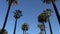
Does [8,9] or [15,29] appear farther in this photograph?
[15,29]

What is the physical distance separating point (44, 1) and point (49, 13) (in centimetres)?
1475

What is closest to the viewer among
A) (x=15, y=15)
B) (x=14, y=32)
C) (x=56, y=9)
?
(x=56, y=9)

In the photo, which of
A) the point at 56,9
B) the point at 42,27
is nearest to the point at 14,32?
the point at 42,27

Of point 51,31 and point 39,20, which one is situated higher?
point 39,20

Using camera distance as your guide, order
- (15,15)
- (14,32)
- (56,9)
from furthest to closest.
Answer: (15,15) → (14,32) → (56,9)

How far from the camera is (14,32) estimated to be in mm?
60438

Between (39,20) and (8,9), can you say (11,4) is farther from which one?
(39,20)

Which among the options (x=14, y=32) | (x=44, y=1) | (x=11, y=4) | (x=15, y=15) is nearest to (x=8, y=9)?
(x=11, y=4)

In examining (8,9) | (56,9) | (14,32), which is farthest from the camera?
(14,32)

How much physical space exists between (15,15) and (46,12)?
11249 millimetres

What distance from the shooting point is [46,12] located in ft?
206

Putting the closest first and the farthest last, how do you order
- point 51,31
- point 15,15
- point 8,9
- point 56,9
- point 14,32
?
point 56,9, point 8,9, point 51,31, point 14,32, point 15,15

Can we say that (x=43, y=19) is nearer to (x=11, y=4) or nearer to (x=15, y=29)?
(x=15, y=29)

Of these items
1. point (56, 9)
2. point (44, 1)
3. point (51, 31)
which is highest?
point (44, 1)
